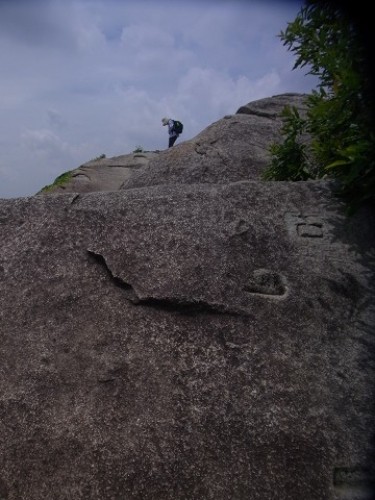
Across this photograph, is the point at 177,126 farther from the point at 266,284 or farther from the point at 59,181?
the point at 266,284

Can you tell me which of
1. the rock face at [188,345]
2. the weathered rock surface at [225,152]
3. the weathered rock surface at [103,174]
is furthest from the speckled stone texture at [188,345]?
the weathered rock surface at [103,174]

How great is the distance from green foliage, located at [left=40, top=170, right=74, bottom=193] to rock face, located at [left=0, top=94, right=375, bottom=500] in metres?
16.2

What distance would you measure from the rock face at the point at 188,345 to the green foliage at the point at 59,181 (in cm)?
1621

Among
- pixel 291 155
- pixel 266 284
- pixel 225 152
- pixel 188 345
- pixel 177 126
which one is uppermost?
pixel 177 126

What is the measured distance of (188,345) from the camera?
205 inches

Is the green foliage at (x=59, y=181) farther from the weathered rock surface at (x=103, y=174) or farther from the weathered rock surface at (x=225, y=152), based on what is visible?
the weathered rock surface at (x=225, y=152)

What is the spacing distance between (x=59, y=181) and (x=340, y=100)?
19.3 meters

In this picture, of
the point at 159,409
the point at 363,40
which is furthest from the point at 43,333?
the point at 363,40

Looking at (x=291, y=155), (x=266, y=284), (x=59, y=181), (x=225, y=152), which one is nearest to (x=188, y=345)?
(x=266, y=284)

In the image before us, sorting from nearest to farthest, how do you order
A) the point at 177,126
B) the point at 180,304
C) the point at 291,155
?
the point at 180,304 < the point at 291,155 < the point at 177,126

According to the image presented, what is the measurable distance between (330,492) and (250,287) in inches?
98.1

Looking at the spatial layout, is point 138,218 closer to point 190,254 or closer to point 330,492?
point 190,254

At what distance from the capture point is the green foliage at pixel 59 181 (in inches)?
858

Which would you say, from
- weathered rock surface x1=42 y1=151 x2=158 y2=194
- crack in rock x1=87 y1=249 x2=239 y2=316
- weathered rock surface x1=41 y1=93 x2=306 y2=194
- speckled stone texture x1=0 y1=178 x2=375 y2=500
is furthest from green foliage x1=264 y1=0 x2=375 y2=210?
weathered rock surface x1=42 y1=151 x2=158 y2=194
